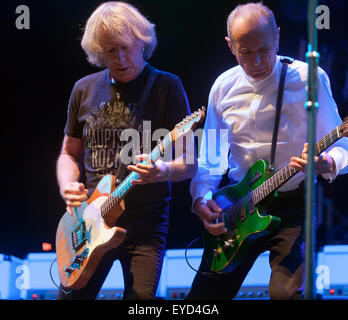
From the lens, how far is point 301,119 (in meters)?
2.86

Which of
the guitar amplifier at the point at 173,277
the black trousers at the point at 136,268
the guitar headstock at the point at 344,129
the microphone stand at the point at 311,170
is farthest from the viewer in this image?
the guitar amplifier at the point at 173,277

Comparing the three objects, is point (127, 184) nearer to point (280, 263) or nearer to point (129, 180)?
point (129, 180)

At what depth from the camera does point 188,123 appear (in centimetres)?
278

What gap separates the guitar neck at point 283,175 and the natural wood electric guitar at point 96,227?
0.47 m

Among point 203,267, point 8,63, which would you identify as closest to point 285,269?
point 203,267

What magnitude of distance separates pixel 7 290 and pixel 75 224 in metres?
0.98

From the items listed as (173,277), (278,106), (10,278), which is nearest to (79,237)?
(173,277)

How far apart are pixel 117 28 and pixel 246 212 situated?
4.03ft

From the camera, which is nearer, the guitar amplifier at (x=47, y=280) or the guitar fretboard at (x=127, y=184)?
the guitar fretboard at (x=127, y=184)

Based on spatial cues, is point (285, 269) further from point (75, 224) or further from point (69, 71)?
point (69, 71)

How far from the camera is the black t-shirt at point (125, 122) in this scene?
118 inches

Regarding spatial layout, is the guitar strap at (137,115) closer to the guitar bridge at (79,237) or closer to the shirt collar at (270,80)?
Answer: the guitar bridge at (79,237)

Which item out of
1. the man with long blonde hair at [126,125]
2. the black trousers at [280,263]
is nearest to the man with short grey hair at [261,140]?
the black trousers at [280,263]
